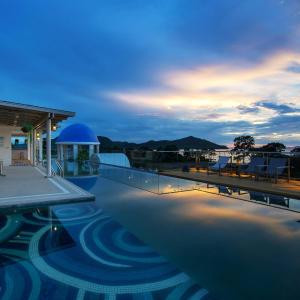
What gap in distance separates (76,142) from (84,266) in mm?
16314

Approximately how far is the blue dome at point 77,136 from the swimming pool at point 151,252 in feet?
42.8

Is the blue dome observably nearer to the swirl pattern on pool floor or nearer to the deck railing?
the deck railing

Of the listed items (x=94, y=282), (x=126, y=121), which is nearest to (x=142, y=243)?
(x=94, y=282)

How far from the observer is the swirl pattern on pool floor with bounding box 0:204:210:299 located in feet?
9.31

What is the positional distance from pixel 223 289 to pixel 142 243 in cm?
166

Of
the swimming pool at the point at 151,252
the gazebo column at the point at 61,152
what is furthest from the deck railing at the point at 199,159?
the gazebo column at the point at 61,152

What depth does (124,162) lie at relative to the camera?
19922 mm

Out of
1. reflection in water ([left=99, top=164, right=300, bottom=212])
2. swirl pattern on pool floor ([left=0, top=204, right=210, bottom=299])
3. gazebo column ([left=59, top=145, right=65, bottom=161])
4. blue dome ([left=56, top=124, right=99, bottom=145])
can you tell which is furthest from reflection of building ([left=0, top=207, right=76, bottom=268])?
gazebo column ([left=59, top=145, right=65, bottom=161])

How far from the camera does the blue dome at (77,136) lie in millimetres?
19031

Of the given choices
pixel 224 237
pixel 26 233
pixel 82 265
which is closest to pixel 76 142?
pixel 26 233

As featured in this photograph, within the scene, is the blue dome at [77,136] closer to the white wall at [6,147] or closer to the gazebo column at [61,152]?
the gazebo column at [61,152]

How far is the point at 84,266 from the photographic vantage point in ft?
11.3

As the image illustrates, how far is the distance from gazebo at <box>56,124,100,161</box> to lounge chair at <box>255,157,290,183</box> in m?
13.1

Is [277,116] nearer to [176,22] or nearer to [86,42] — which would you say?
[176,22]
